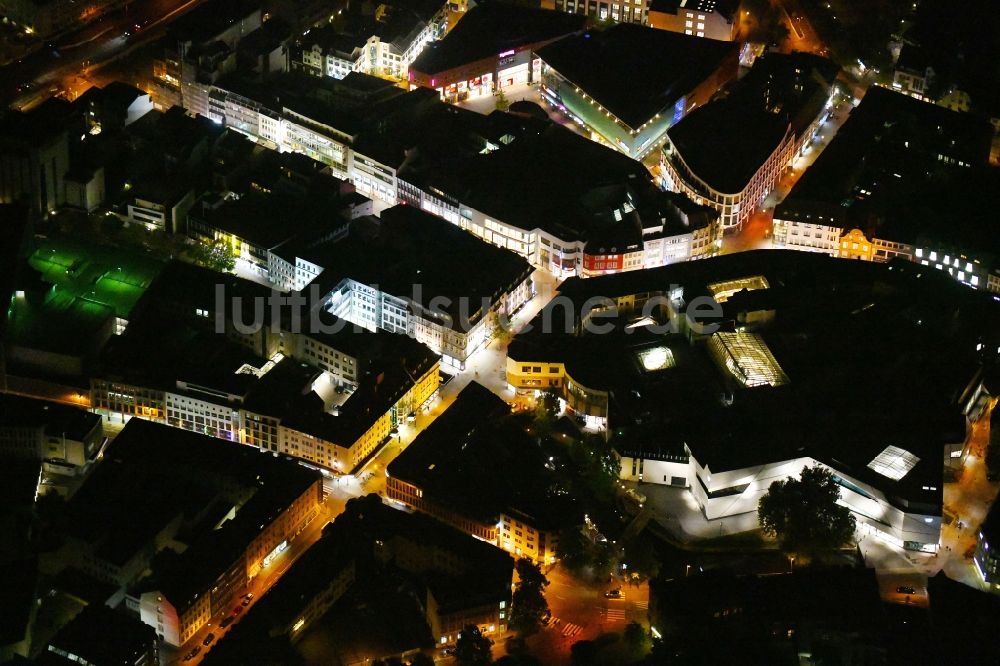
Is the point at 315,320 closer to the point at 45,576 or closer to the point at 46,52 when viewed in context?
the point at 45,576

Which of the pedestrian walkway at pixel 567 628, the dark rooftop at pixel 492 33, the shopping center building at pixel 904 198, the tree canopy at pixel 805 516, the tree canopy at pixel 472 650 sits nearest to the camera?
the tree canopy at pixel 472 650

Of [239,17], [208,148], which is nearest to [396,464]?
[208,148]

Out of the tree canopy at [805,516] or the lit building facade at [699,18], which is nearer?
the tree canopy at [805,516]

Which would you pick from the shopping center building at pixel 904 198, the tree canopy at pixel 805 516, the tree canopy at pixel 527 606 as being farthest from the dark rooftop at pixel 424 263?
the tree canopy at pixel 805 516

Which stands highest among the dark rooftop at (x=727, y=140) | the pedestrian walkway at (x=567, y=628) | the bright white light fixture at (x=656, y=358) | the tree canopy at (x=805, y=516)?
the dark rooftop at (x=727, y=140)

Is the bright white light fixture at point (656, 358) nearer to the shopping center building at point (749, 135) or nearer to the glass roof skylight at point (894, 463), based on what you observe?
the glass roof skylight at point (894, 463)

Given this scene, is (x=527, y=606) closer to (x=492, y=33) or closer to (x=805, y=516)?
(x=805, y=516)

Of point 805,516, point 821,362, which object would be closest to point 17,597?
point 805,516
